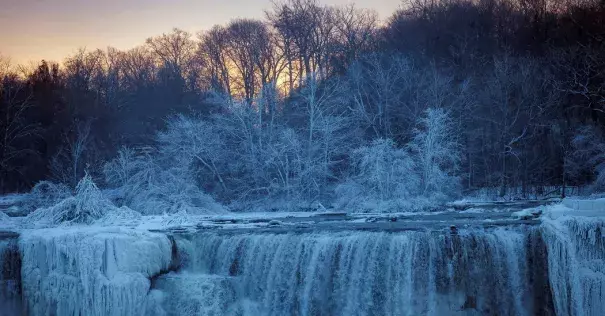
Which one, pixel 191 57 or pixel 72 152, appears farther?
pixel 191 57

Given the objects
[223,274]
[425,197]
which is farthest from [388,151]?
[223,274]

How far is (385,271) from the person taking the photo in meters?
18.8

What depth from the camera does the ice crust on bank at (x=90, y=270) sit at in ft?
61.0

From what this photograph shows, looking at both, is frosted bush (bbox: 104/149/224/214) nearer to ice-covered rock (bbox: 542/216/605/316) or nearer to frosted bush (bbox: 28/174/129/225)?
frosted bush (bbox: 28/174/129/225)

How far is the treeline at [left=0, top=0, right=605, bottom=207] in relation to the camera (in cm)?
3343

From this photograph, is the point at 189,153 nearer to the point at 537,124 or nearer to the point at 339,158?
the point at 339,158

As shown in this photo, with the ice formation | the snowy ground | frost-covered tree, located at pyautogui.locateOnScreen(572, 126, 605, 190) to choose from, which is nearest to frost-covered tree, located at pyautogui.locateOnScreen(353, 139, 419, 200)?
the snowy ground

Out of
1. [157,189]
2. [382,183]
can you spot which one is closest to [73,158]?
[157,189]

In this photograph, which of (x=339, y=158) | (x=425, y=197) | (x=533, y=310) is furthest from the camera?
(x=339, y=158)

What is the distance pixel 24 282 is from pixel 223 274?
5.56 metres

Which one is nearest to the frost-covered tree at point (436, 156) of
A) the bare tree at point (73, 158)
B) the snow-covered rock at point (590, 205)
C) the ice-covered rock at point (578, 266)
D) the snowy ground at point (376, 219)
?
the snowy ground at point (376, 219)

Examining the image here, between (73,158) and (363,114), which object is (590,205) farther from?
(73,158)

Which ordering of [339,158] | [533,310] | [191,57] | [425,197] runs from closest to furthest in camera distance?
[533,310]
[425,197]
[339,158]
[191,57]

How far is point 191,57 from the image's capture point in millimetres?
57844
